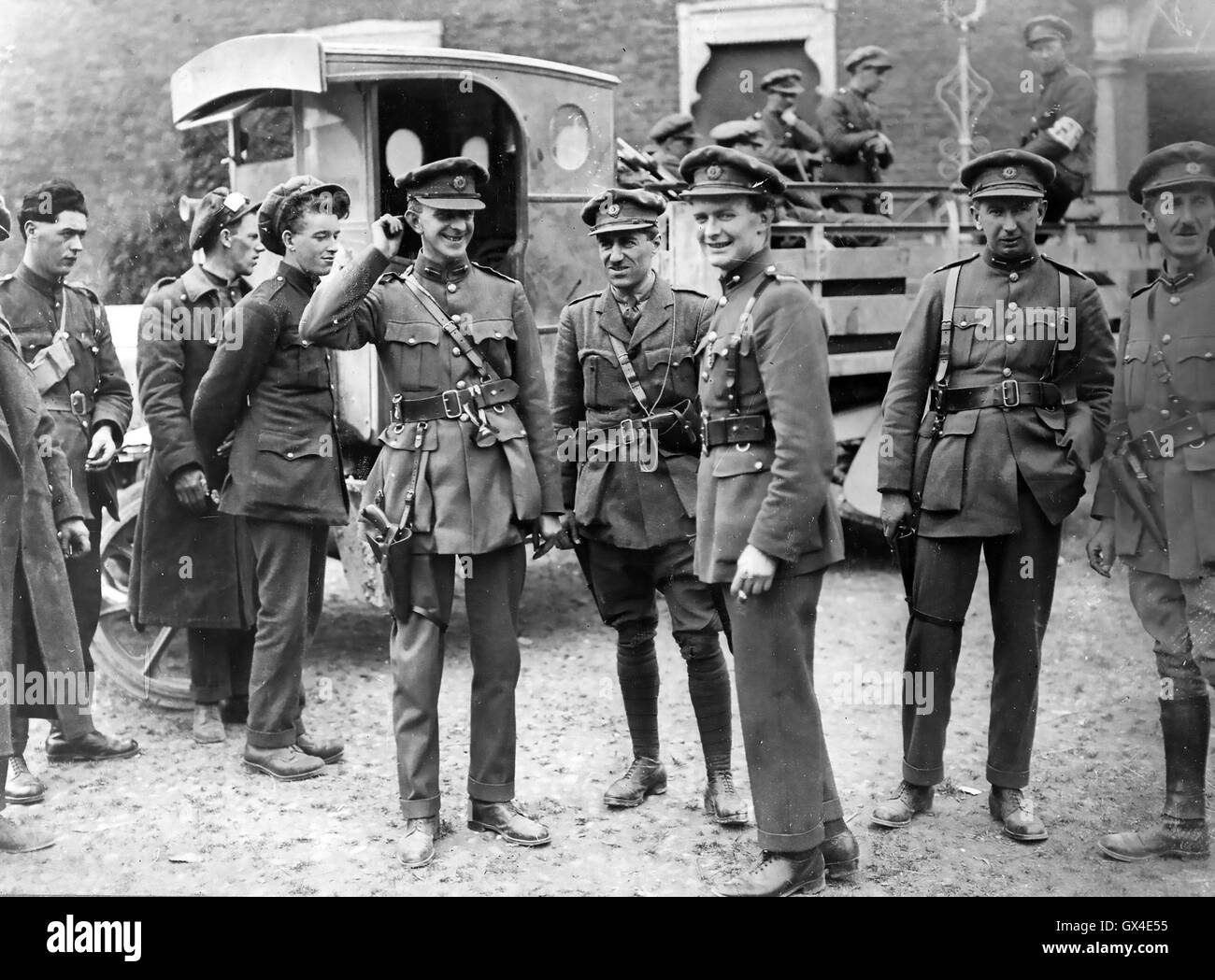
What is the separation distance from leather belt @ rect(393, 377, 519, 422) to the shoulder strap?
54 millimetres

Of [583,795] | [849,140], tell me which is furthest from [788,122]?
[583,795]

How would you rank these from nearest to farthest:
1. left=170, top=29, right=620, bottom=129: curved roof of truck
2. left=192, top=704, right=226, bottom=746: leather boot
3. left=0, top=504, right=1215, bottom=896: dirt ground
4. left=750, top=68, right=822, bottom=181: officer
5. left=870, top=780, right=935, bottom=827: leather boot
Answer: left=0, top=504, right=1215, bottom=896: dirt ground < left=870, top=780, right=935, bottom=827: leather boot < left=192, top=704, right=226, bottom=746: leather boot < left=170, top=29, right=620, bottom=129: curved roof of truck < left=750, top=68, right=822, bottom=181: officer

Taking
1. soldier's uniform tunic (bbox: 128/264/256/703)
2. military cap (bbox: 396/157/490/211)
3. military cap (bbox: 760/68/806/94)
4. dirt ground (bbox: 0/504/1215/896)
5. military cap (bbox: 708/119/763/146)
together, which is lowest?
dirt ground (bbox: 0/504/1215/896)

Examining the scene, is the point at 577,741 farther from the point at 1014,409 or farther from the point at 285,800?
the point at 1014,409

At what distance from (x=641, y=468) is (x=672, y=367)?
0.35 m

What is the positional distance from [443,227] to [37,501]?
159 cm

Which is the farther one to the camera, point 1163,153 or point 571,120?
point 571,120

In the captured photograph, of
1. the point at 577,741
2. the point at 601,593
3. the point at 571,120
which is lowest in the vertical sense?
the point at 577,741

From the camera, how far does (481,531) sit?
3992mm

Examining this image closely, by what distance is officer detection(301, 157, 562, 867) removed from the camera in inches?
157

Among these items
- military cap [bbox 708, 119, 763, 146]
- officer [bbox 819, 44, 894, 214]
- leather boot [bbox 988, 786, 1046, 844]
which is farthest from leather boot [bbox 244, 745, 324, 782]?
officer [bbox 819, 44, 894, 214]

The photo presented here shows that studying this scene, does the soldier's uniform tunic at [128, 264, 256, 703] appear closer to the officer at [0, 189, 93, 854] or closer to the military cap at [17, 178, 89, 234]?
the military cap at [17, 178, 89, 234]

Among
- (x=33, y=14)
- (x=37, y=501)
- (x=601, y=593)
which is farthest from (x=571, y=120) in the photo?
(x=33, y=14)

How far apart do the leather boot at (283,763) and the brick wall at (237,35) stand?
24.2 feet
